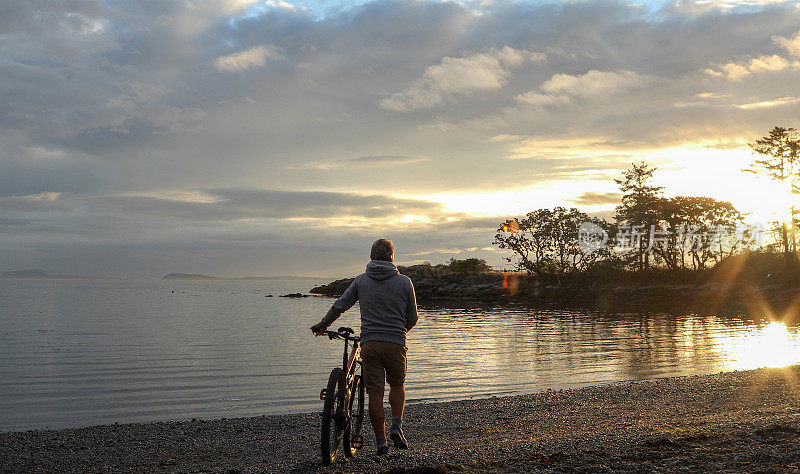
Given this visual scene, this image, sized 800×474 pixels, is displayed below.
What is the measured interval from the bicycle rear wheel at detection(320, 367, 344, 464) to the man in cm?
37

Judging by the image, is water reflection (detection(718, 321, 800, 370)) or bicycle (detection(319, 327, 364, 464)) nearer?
bicycle (detection(319, 327, 364, 464))

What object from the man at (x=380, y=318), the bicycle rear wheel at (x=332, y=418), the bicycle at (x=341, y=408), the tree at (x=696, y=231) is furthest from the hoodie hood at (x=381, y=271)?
the tree at (x=696, y=231)

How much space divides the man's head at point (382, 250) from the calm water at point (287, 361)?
797cm

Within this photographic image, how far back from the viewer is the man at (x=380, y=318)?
7164mm

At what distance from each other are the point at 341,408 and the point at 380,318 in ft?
3.78

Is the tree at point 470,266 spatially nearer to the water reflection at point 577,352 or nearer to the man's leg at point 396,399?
the water reflection at point 577,352

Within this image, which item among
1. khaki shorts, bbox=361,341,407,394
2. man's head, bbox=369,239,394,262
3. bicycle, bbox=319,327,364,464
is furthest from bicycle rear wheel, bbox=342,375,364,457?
man's head, bbox=369,239,394,262

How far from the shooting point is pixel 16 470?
27.5 ft

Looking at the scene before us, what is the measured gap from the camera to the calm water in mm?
15320

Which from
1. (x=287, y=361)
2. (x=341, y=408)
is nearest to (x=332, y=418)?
(x=341, y=408)

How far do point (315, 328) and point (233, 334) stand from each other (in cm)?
3081

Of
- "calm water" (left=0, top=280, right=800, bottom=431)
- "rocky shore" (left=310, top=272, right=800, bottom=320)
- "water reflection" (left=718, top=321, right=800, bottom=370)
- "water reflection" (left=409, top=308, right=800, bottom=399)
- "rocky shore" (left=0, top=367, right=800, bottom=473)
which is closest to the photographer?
"rocky shore" (left=0, top=367, right=800, bottom=473)

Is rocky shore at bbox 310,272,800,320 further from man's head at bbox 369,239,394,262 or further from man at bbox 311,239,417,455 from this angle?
man's head at bbox 369,239,394,262

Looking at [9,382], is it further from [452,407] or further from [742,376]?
[742,376]
